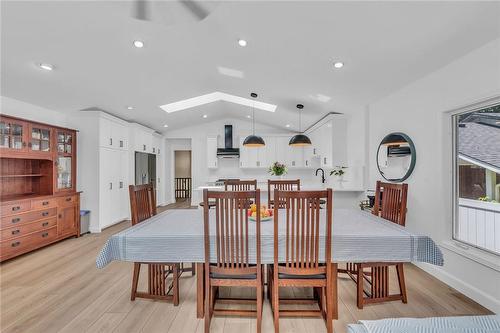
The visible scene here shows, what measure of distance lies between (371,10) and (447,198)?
7.03ft

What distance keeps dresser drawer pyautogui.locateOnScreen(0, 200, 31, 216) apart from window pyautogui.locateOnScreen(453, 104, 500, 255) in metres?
5.49

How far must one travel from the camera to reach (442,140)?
289cm

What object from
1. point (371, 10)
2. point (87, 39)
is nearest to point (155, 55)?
point (87, 39)

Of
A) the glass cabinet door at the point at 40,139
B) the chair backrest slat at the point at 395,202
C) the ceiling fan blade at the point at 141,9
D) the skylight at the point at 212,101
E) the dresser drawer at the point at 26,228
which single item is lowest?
the dresser drawer at the point at 26,228

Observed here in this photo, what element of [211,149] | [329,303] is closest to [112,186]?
[211,149]

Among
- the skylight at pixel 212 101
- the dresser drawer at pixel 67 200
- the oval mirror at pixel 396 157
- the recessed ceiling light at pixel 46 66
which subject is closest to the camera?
the recessed ceiling light at pixel 46 66

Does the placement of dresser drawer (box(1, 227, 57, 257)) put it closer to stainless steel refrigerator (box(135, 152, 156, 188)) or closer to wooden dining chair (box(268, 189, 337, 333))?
stainless steel refrigerator (box(135, 152, 156, 188))

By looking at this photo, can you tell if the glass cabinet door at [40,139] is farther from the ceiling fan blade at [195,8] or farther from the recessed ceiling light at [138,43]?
the ceiling fan blade at [195,8]

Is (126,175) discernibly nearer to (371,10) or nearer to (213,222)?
(213,222)

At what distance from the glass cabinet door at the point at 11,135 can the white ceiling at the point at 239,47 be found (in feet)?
1.85

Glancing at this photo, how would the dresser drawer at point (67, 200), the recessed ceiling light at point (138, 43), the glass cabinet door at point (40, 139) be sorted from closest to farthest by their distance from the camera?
the recessed ceiling light at point (138, 43) < the glass cabinet door at point (40, 139) < the dresser drawer at point (67, 200)

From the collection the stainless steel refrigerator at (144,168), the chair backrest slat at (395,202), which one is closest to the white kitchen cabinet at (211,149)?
the stainless steel refrigerator at (144,168)

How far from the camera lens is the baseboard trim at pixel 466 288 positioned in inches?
88.8

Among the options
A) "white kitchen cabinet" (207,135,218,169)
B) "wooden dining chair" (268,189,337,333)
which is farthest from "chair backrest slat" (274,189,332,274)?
"white kitchen cabinet" (207,135,218,169)
